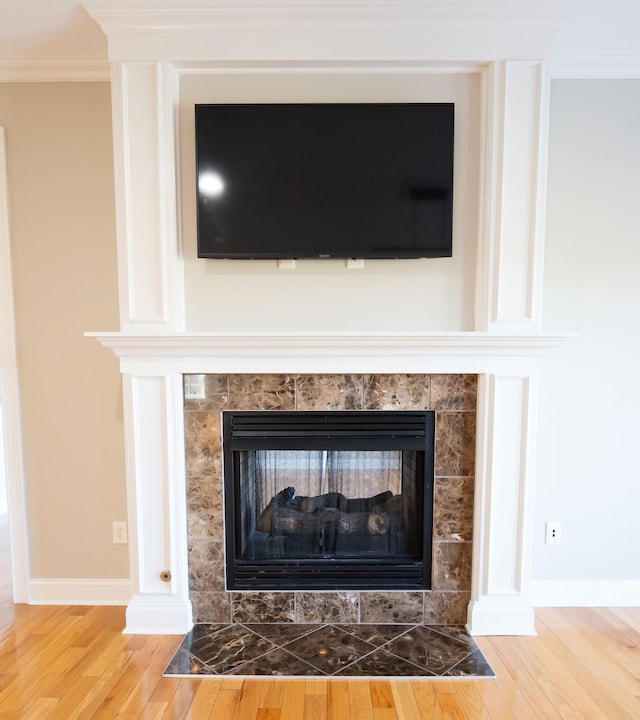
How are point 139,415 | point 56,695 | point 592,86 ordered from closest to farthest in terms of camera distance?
point 56,695 → point 139,415 → point 592,86

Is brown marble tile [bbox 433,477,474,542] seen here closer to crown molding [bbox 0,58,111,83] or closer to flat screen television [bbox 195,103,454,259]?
flat screen television [bbox 195,103,454,259]

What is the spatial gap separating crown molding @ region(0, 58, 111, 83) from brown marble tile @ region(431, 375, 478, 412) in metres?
2.11

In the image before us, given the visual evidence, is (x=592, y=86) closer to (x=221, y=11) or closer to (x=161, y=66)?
(x=221, y=11)

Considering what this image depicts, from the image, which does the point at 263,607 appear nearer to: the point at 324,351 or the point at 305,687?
the point at 305,687

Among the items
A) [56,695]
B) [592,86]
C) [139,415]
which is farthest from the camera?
[592,86]

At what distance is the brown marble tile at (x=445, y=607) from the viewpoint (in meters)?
2.24

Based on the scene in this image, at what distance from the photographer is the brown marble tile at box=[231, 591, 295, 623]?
2.25 m

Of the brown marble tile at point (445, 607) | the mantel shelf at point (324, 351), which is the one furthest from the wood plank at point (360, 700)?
the mantel shelf at point (324, 351)

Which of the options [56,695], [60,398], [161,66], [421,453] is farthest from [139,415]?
[161,66]

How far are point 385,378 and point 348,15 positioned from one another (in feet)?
4.94

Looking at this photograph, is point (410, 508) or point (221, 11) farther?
point (410, 508)

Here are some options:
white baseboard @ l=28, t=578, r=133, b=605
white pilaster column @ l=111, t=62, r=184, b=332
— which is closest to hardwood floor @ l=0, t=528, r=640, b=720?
white baseboard @ l=28, t=578, r=133, b=605

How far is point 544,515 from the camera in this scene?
2445 millimetres

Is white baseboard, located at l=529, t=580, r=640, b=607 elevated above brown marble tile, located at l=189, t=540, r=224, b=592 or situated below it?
below
